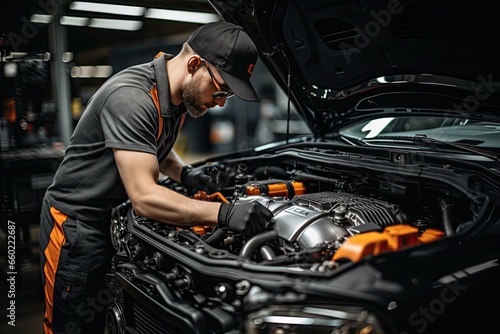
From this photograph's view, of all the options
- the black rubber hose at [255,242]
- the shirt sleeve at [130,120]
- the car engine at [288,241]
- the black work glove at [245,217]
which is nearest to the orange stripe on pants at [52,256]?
the car engine at [288,241]

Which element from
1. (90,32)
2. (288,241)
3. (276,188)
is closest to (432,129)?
(276,188)

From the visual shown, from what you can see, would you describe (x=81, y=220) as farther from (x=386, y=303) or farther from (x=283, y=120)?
(x=283, y=120)

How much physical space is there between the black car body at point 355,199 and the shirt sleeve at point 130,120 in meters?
0.31

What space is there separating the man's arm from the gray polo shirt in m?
0.04

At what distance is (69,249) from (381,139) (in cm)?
144

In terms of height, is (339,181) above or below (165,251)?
above

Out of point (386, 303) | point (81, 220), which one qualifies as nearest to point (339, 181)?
point (386, 303)

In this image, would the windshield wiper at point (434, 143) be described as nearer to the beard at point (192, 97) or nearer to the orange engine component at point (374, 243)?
the orange engine component at point (374, 243)

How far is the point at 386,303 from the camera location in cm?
95

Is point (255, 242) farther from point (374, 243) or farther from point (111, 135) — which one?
point (111, 135)

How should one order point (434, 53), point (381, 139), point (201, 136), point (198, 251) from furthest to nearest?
point (201, 136) → point (381, 139) → point (434, 53) → point (198, 251)

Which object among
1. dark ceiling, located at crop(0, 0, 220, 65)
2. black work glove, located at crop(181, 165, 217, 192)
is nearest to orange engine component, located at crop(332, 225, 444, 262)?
black work glove, located at crop(181, 165, 217, 192)

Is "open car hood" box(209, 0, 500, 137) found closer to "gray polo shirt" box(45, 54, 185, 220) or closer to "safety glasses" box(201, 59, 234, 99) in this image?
"safety glasses" box(201, 59, 234, 99)

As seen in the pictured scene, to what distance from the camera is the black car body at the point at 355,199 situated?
1021mm
